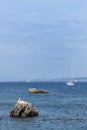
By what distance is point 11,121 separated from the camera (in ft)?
271

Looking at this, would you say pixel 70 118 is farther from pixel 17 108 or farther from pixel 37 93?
pixel 37 93

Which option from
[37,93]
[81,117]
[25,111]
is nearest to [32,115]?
[25,111]

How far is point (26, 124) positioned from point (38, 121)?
3.94 m

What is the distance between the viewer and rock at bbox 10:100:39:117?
281ft

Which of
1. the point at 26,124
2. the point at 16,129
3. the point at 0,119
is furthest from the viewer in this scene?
the point at 0,119

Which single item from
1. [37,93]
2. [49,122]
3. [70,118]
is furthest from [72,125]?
[37,93]

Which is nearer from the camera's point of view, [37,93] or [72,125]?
[72,125]

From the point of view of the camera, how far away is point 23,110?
284 ft

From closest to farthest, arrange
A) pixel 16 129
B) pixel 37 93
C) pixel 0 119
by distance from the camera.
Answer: pixel 16 129 → pixel 0 119 → pixel 37 93

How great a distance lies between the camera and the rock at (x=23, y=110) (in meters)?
85.5

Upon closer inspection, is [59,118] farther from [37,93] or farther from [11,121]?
[37,93]

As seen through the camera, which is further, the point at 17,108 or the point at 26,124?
the point at 17,108

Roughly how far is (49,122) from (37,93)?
373ft

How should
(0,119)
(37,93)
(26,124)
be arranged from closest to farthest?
(26,124) → (0,119) → (37,93)
